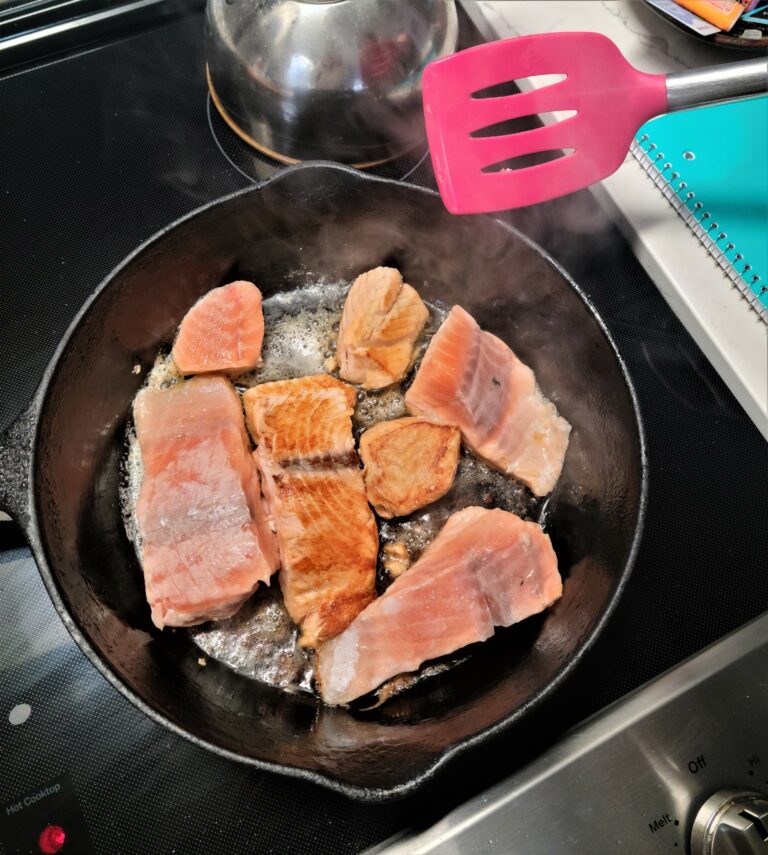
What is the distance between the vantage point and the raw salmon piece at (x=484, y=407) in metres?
1.90

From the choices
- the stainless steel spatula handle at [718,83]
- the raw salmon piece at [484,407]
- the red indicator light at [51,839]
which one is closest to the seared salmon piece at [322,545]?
the raw salmon piece at [484,407]

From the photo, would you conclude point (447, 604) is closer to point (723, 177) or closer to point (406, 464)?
point (406, 464)

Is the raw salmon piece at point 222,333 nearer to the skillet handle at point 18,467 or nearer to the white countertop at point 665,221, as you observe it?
the skillet handle at point 18,467

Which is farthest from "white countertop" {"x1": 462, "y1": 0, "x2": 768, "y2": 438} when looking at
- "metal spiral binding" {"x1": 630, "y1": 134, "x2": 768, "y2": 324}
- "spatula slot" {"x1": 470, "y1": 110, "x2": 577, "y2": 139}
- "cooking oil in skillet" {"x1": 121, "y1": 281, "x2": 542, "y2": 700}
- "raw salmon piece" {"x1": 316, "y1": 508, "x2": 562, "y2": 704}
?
"raw salmon piece" {"x1": 316, "y1": 508, "x2": 562, "y2": 704}

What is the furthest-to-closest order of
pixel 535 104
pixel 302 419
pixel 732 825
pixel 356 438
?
pixel 356 438 < pixel 302 419 < pixel 535 104 < pixel 732 825

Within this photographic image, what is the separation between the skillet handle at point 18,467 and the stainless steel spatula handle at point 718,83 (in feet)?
5.69

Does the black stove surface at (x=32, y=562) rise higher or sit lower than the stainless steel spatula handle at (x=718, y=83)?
lower

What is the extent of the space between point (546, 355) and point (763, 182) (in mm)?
936

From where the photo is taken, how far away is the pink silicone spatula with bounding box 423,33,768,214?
5.51 feet

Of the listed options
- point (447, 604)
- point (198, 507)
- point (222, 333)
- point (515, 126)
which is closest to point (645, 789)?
point (447, 604)

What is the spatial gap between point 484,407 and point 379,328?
374mm

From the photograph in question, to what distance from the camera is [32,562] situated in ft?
5.78

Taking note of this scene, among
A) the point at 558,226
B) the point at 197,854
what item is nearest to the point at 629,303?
the point at 558,226

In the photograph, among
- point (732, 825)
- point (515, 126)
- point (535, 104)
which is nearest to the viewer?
point (732, 825)
